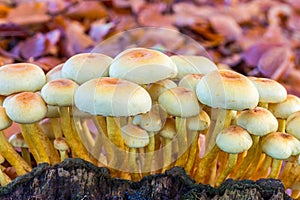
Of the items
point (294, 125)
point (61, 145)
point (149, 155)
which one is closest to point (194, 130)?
point (149, 155)

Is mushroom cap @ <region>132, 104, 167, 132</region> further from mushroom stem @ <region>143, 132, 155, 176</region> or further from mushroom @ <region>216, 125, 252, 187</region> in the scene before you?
mushroom @ <region>216, 125, 252, 187</region>

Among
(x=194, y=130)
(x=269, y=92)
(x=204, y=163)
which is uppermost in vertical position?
(x=269, y=92)

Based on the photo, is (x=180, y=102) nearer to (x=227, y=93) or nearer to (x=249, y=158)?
(x=227, y=93)

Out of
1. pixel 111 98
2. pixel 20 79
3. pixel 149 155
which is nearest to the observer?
pixel 111 98

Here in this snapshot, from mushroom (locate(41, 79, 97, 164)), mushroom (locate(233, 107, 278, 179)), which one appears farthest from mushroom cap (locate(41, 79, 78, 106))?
mushroom (locate(233, 107, 278, 179))

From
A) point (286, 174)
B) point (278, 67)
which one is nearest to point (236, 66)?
point (278, 67)

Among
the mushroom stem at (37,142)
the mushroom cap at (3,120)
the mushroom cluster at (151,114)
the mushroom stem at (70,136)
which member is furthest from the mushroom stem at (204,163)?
the mushroom cap at (3,120)
